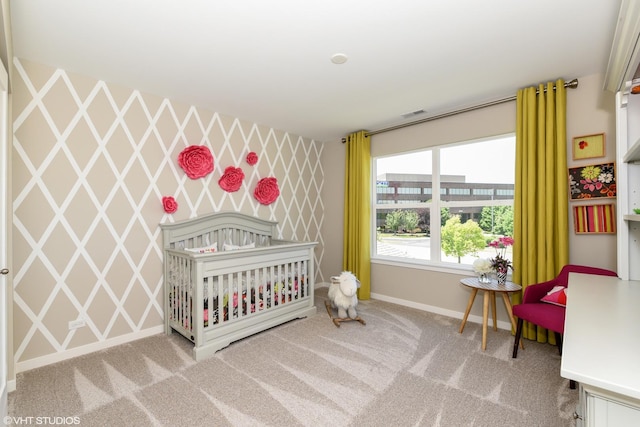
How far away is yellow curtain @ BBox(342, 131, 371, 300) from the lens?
385 cm

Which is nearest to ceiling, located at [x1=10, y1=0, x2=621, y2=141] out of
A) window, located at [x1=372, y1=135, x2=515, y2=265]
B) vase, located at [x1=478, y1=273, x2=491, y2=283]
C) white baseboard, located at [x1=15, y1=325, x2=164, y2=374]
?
window, located at [x1=372, y1=135, x2=515, y2=265]

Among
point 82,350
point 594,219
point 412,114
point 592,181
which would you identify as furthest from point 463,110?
point 82,350

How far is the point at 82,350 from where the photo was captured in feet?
7.57

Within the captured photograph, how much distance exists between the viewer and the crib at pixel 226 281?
2.35 m

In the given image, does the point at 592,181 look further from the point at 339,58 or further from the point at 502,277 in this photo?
the point at 339,58

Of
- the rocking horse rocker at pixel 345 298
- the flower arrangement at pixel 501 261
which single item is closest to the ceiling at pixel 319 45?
the flower arrangement at pixel 501 261

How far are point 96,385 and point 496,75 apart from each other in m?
3.71

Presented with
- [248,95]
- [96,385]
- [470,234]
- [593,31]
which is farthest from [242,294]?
[593,31]

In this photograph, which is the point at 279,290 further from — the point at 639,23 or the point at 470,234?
the point at 639,23

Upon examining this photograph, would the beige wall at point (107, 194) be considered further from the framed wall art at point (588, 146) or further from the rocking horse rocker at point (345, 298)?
the rocking horse rocker at point (345, 298)

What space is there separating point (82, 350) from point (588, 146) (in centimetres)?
440

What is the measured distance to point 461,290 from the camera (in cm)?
314

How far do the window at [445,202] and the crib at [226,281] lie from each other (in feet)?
4.21

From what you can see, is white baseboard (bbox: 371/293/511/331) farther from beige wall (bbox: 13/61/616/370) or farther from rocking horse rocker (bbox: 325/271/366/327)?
rocking horse rocker (bbox: 325/271/366/327)
